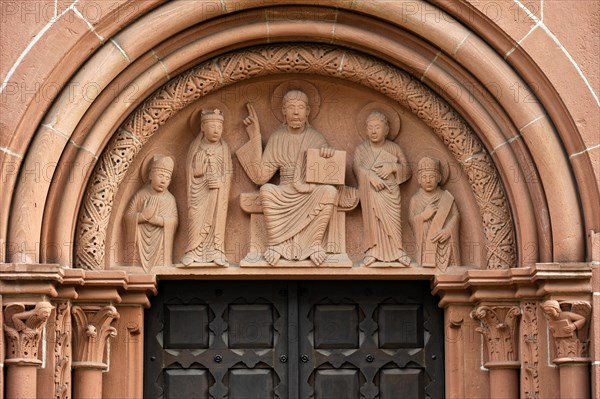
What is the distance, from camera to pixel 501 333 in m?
10.4

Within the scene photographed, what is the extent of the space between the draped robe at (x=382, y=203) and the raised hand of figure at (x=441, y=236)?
0.24 m

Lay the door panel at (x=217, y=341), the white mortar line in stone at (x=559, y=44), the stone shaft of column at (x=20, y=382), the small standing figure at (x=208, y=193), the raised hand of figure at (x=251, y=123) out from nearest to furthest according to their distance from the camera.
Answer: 1. the stone shaft of column at (x=20, y=382)
2. the white mortar line in stone at (x=559, y=44)
3. the small standing figure at (x=208, y=193)
4. the door panel at (x=217, y=341)
5. the raised hand of figure at (x=251, y=123)

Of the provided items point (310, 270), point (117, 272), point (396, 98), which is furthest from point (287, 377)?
point (396, 98)

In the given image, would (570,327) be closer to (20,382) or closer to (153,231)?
(153,231)

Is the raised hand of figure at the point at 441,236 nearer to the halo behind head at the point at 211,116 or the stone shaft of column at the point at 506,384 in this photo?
the stone shaft of column at the point at 506,384

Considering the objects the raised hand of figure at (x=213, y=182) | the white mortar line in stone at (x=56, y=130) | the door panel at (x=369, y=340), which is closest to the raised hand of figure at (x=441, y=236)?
the door panel at (x=369, y=340)

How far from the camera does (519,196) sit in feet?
33.8

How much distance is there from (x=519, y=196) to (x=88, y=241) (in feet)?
9.62

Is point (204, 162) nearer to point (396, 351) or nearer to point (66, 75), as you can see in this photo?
point (66, 75)

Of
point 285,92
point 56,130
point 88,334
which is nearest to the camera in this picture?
point 56,130

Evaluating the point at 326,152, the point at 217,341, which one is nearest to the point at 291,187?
the point at 326,152

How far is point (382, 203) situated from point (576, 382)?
1862 mm

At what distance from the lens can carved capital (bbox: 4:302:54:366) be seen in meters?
9.74

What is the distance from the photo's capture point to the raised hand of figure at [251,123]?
10.8m
